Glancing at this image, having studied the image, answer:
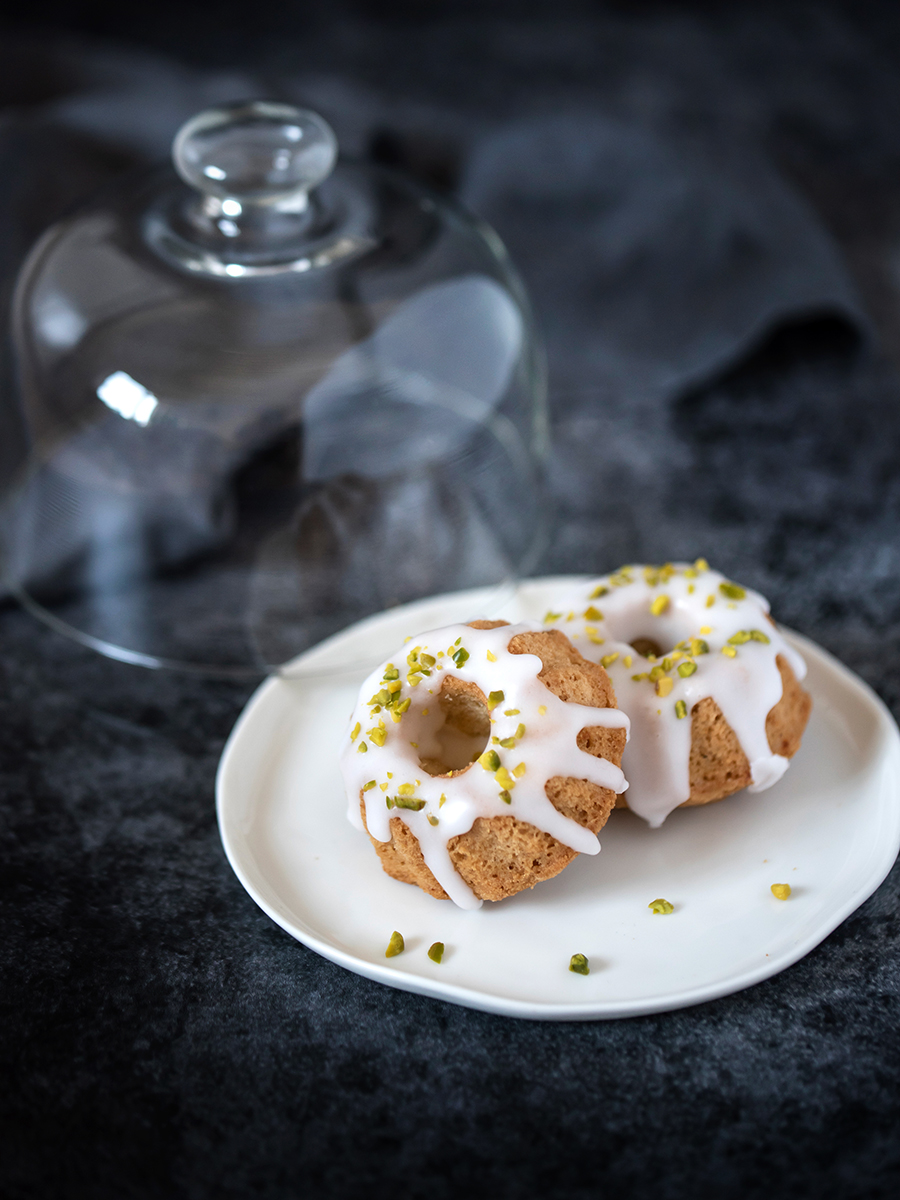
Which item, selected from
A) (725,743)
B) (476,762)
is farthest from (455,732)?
(725,743)

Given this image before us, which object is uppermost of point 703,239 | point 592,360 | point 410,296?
point 410,296

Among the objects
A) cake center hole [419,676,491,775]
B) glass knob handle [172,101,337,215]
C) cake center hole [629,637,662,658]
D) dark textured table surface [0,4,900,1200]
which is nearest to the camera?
dark textured table surface [0,4,900,1200]

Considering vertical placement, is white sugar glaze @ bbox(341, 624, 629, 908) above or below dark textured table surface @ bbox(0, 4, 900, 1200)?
above

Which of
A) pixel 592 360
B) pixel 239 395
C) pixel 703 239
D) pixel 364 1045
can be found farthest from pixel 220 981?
pixel 703 239

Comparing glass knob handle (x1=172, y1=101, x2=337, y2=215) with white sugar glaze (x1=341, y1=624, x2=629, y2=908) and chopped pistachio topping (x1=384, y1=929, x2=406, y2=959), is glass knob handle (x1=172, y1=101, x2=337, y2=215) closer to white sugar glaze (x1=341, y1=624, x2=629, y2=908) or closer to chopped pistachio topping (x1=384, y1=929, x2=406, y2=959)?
white sugar glaze (x1=341, y1=624, x2=629, y2=908)

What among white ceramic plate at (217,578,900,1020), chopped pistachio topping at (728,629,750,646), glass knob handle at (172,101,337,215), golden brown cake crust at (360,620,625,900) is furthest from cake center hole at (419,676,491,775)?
glass knob handle at (172,101,337,215)

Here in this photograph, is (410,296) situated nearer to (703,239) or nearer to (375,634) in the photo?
(375,634)

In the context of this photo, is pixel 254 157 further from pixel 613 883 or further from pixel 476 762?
pixel 613 883
